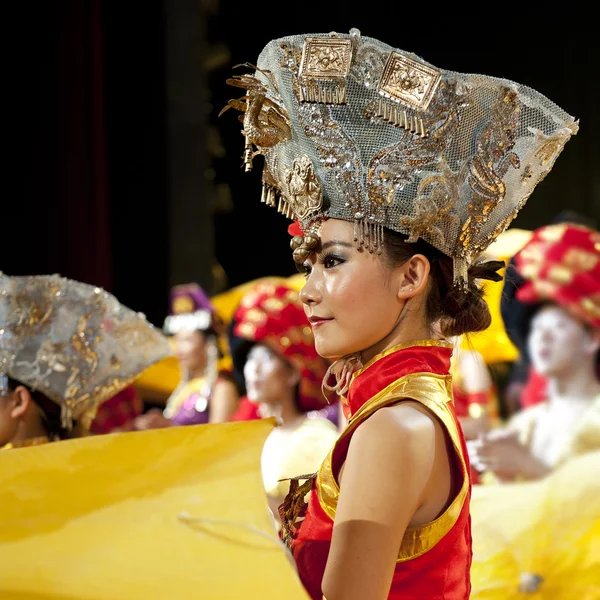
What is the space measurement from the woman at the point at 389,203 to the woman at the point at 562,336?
1791 mm

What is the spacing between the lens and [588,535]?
2516 mm

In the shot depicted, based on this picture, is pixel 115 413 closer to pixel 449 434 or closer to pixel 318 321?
pixel 318 321

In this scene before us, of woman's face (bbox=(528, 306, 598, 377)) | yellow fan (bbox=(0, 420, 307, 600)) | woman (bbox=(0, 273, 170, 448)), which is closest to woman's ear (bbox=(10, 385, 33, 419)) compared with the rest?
woman (bbox=(0, 273, 170, 448))

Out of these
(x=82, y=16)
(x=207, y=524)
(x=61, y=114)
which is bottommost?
(x=61, y=114)

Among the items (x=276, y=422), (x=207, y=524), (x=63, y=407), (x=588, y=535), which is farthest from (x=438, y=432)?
(x=588, y=535)

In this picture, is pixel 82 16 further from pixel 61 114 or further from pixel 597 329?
pixel 597 329

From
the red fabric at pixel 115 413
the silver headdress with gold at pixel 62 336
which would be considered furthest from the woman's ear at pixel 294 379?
the silver headdress with gold at pixel 62 336

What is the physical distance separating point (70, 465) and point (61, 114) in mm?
4181

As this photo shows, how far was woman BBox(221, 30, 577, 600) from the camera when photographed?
130 centimetres

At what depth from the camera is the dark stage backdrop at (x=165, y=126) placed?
481cm

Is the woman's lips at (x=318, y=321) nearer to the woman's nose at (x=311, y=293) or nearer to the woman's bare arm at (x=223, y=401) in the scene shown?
the woman's nose at (x=311, y=293)

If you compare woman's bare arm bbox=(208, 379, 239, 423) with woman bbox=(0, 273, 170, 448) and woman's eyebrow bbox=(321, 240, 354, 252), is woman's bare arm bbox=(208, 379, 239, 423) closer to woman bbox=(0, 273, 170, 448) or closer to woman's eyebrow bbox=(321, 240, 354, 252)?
woman bbox=(0, 273, 170, 448)

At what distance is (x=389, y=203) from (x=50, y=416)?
48.7 inches

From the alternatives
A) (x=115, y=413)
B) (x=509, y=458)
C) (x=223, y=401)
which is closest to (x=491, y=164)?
(x=509, y=458)
